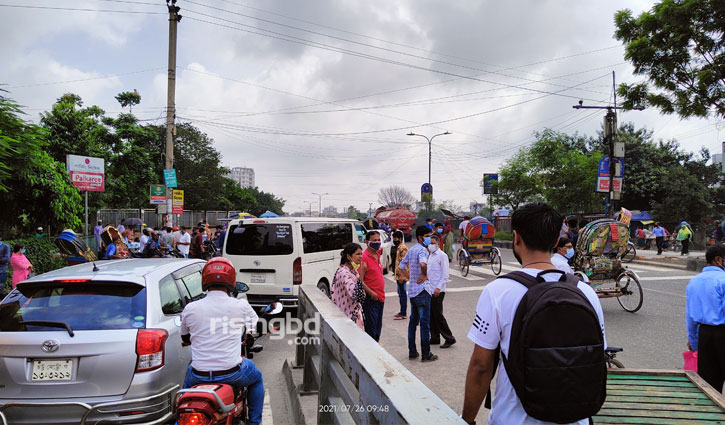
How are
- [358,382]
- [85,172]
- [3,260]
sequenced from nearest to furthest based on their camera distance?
[358,382] → [3,260] → [85,172]

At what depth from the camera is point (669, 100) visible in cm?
1581

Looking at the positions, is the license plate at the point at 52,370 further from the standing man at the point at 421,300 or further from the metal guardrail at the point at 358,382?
the standing man at the point at 421,300

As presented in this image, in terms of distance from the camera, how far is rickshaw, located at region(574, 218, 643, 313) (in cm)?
909

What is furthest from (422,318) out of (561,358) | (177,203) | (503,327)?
(177,203)

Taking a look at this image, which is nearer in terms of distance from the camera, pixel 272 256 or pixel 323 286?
pixel 272 256

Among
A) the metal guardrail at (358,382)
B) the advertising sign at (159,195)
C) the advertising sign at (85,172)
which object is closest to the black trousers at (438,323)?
the metal guardrail at (358,382)

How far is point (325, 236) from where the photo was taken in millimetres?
9461

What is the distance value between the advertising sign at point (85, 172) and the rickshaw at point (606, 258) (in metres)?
14.1

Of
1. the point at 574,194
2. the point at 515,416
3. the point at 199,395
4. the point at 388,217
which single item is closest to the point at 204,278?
the point at 199,395

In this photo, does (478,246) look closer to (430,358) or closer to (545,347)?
(430,358)

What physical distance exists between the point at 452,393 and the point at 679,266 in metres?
16.3

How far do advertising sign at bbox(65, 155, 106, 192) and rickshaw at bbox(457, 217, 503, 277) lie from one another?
12.1 meters

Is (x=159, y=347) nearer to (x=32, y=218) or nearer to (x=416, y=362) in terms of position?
(x=416, y=362)

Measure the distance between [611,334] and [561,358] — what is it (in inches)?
278
